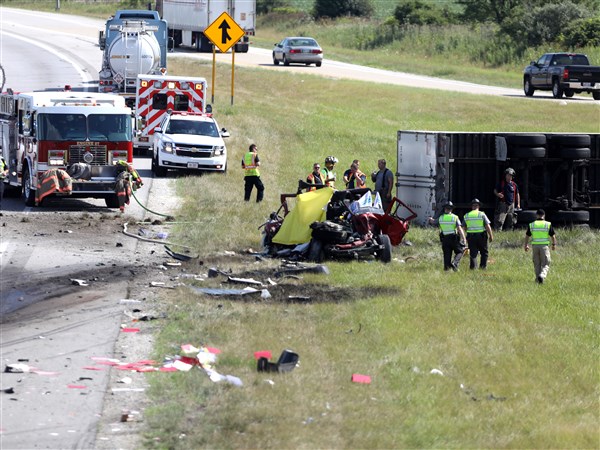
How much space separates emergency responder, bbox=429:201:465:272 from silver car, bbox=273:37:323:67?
137 feet

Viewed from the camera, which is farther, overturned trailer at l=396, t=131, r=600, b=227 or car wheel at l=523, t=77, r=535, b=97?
car wheel at l=523, t=77, r=535, b=97

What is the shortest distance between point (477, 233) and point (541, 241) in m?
1.41

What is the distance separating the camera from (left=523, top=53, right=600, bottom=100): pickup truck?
1993 inches

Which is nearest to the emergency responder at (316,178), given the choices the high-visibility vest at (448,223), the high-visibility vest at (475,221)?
the high-visibility vest at (448,223)

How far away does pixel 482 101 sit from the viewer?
5075 cm

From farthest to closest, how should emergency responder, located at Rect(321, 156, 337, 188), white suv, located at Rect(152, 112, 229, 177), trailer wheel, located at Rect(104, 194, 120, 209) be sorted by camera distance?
white suv, located at Rect(152, 112, 229, 177) < trailer wheel, located at Rect(104, 194, 120, 209) < emergency responder, located at Rect(321, 156, 337, 188)

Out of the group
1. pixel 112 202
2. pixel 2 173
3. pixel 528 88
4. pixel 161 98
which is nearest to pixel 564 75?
pixel 528 88

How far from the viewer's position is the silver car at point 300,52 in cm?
6180

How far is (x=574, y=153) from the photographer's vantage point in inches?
1088

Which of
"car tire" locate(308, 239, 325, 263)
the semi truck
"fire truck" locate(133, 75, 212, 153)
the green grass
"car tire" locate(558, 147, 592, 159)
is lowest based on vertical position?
the green grass

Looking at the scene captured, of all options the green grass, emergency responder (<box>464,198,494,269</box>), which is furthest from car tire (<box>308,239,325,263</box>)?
emergency responder (<box>464,198,494,269</box>)

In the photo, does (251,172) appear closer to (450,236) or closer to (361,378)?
(450,236)

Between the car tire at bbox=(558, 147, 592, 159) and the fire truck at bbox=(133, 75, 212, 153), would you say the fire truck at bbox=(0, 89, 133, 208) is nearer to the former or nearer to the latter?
the fire truck at bbox=(133, 75, 212, 153)

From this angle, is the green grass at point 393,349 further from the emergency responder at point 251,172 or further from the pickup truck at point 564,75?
the pickup truck at point 564,75
